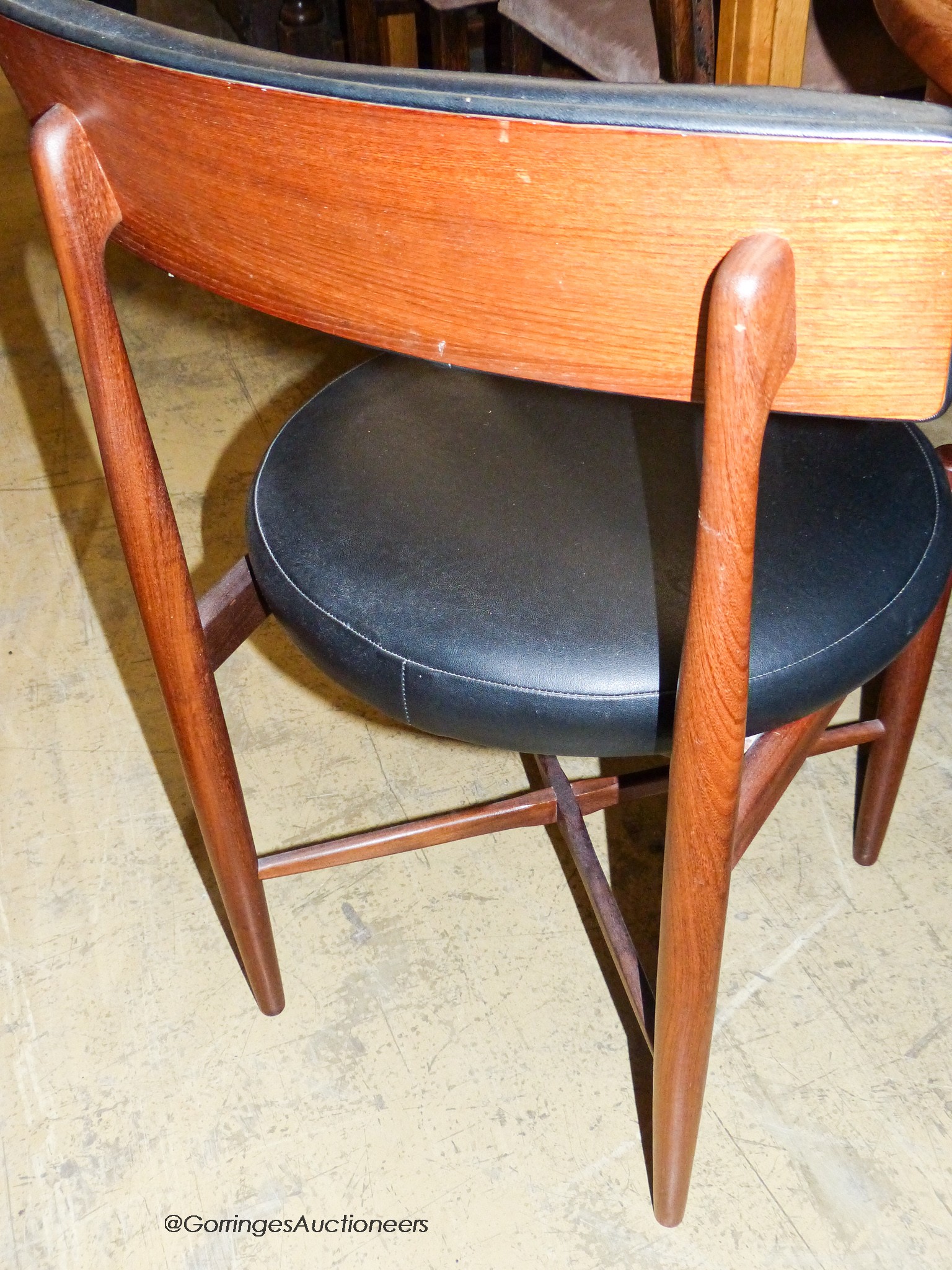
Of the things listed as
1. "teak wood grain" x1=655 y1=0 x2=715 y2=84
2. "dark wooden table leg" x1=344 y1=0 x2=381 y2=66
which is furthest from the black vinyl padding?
"dark wooden table leg" x1=344 y1=0 x2=381 y2=66

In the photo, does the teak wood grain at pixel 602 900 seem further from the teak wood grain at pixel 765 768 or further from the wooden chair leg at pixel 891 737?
the wooden chair leg at pixel 891 737

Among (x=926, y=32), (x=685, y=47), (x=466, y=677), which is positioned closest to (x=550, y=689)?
(x=466, y=677)

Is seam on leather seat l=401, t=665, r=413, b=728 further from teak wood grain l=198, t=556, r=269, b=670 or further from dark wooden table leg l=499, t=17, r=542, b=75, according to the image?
dark wooden table leg l=499, t=17, r=542, b=75

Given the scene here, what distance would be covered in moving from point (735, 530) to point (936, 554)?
0.98 ft

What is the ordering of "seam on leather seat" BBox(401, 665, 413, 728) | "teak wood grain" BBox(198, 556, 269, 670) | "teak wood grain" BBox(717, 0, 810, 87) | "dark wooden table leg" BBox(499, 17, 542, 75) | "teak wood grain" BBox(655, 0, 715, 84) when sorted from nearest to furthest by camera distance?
"seam on leather seat" BBox(401, 665, 413, 728), "teak wood grain" BBox(198, 556, 269, 670), "teak wood grain" BBox(717, 0, 810, 87), "teak wood grain" BBox(655, 0, 715, 84), "dark wooden table leg" BBox(499, 17, 542, 75)

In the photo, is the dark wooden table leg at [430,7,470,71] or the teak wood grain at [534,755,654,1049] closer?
the teak wood grain at [534,755,654,1049]

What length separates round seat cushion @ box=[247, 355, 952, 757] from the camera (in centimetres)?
73

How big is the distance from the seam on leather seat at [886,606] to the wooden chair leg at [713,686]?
9cm

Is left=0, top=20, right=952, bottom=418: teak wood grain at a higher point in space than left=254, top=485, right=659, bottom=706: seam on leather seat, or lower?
higher

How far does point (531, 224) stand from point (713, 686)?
0.82 feet

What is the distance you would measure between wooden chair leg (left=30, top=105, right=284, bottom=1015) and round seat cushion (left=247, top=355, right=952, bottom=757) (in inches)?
2.8

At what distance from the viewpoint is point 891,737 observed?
1126mm

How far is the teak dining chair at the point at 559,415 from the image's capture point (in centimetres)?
47

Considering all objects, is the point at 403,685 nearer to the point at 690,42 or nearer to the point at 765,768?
the point at 765,768
